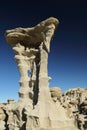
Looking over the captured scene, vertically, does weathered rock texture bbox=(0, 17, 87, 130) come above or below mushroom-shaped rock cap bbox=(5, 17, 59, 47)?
below

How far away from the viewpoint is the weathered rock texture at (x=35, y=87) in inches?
987

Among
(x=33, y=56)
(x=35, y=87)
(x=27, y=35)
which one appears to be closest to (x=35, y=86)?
(x=35, y=87)

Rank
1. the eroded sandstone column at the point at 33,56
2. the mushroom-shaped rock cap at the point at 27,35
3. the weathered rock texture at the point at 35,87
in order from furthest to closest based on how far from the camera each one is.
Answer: the mushroom-shaped rock cap at the point at 27,35
the eroded sandstone column at the point at 33,56
the weathered rock texture at the point at 35,87

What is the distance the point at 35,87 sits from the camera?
2853 cm

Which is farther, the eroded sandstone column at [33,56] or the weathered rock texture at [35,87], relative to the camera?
the eroded sandstone column at [33,56]

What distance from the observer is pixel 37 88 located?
27.9 m

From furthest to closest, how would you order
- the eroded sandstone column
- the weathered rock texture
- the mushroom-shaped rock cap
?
1. the mushroom-shaped rock cap
2. the eroded sandstone column
3. the weathered rock texture

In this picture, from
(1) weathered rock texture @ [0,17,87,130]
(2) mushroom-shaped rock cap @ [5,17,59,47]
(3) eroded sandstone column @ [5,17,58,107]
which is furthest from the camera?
(2) mushroom-shaped rock cap @ [5,17,59,47]

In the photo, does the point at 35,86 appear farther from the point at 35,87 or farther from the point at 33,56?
the point at 33,56

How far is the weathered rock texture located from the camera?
82.3 ft

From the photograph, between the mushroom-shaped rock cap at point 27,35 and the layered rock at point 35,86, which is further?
the mushroom-shaped rock cap at point 27,35

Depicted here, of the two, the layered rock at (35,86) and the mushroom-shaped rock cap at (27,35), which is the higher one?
the mushroom-shaped rock cap at (27,35)

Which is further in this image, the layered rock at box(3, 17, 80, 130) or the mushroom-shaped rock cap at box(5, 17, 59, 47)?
the mushroom-shaped rock cap at box(5, 17, 59, 47)

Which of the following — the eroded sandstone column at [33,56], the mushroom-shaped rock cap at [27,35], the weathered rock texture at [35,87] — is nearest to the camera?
the weathered rock texture at [35,87]
